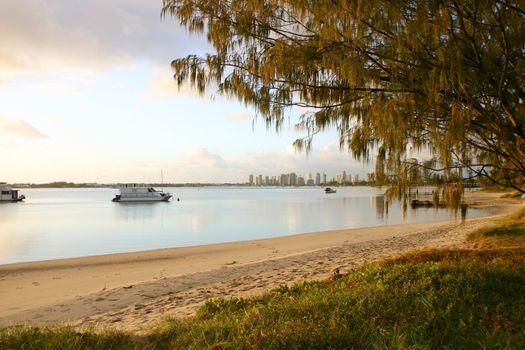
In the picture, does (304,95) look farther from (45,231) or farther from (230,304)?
(45,231)

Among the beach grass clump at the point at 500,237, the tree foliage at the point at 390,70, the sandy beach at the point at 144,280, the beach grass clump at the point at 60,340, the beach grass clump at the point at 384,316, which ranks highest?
the tree foliage at the point at 390,70

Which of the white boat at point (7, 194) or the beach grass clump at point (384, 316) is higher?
the beach grass clump at point (384, 316)

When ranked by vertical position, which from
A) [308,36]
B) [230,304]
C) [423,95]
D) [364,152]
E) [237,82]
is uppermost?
[308,36]

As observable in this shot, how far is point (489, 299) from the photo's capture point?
4406mm

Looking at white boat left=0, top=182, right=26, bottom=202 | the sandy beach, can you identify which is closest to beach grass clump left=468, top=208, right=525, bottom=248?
the sandy beach

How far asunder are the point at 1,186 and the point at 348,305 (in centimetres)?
7137

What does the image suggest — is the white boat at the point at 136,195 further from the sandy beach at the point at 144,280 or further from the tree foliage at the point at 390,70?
the tree foliage at the point at 390,70

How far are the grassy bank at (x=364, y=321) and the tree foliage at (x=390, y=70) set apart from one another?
4.54ft

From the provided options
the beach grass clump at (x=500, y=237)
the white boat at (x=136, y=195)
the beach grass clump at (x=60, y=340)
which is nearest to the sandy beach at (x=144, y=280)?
the beach grass clump at (x=500, y=237)

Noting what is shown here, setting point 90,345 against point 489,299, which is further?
point 489,299

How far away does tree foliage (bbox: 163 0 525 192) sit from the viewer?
4246 mm

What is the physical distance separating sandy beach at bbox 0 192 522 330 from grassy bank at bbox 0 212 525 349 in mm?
1582

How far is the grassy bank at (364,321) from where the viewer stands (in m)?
3.40

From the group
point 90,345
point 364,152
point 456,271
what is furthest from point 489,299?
point 90,345
